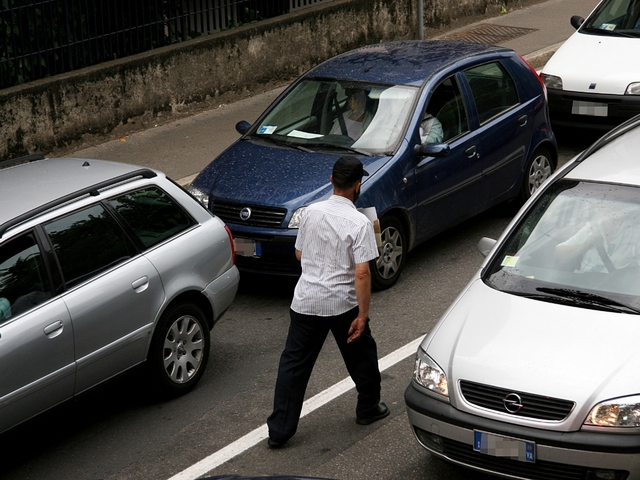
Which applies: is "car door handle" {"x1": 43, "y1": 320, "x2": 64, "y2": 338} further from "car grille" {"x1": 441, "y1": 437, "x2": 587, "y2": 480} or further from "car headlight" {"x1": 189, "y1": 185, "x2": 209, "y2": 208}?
"car headlight" {"x1": 189, "y1": 185, "x2": 209, "y2": 208}

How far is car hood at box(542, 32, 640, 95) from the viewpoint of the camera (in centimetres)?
1129

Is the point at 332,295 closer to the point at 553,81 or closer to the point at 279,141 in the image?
the point at 279,141

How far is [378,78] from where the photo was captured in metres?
8.94

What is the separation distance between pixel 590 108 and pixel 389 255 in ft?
14.0

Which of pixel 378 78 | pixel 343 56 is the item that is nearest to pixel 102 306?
Answer: pixel 378 78

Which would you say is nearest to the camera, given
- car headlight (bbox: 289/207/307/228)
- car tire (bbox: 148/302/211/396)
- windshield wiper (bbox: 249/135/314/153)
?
car tire (bbox: 148/302/211/396)

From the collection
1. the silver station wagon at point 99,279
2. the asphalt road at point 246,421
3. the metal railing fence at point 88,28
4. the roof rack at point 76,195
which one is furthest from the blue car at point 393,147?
the metal railing fence at point 88,28

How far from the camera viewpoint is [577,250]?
19.3 ft

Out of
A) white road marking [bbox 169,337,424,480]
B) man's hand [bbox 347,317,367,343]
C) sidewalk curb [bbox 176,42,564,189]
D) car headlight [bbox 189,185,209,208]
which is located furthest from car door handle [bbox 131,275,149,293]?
sidewalk curb [bbox 176,42,564,189]

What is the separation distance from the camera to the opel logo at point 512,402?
496 centimetres

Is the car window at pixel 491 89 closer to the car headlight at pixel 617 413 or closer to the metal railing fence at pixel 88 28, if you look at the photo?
Answer: the car headlight at pixel 617 413

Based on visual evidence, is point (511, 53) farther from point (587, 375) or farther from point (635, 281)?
point (587, 375)

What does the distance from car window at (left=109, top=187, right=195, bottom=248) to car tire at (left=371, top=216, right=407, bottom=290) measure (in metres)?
1.87

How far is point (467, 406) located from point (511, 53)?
17.9ft
